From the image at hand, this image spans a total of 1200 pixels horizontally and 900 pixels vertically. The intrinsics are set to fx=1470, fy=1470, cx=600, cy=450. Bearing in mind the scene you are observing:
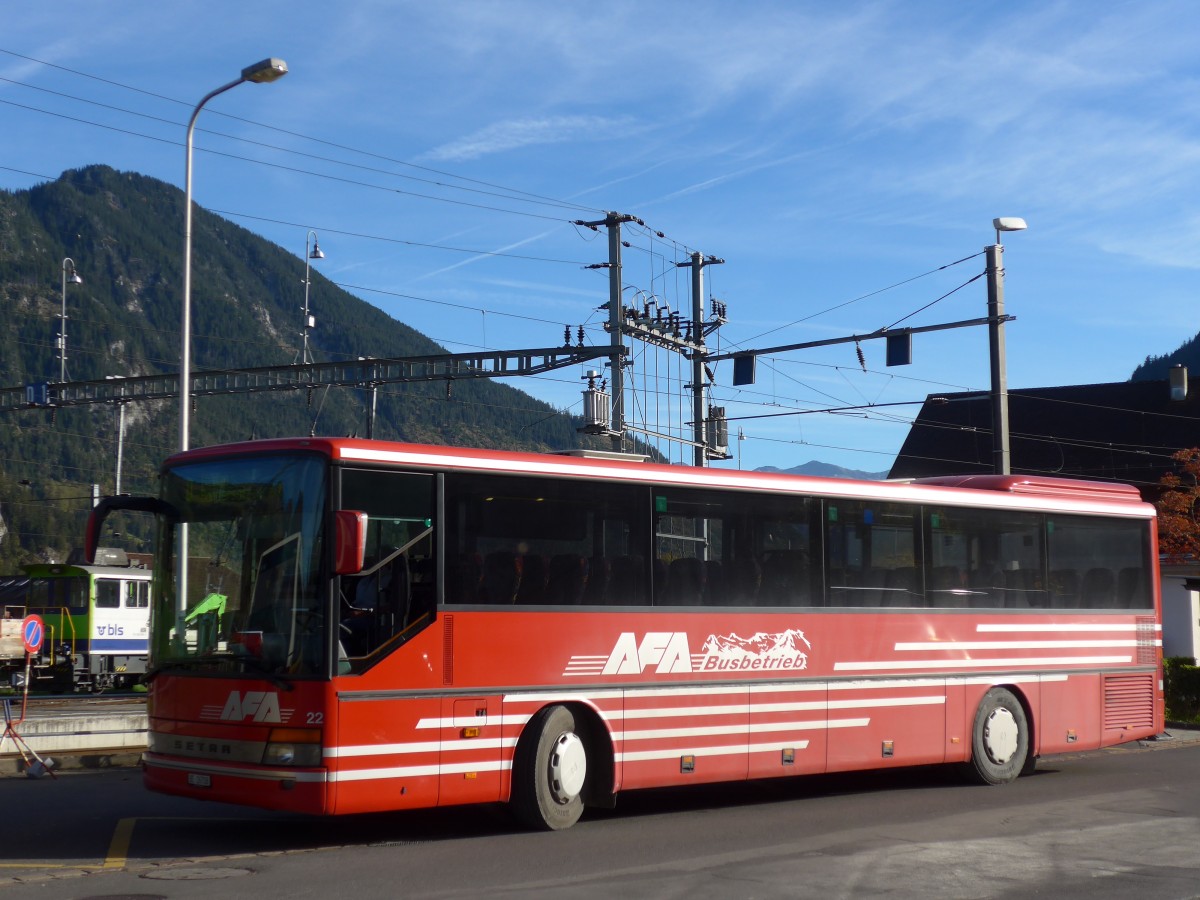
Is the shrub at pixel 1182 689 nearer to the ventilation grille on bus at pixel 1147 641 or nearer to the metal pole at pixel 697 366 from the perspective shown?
the ventilation grille on bus at pixel 1147 641

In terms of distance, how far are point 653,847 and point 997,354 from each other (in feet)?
55.0

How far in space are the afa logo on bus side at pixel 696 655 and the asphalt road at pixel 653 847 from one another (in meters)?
1.31

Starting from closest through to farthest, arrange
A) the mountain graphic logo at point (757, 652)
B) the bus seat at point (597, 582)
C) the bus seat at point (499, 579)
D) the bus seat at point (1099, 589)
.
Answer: the bus seat at point (499, 579)
the bus seat at point (597, 582)
the mountain graphic logo at point (757, 652)
the bus seat at point (1099, 589)

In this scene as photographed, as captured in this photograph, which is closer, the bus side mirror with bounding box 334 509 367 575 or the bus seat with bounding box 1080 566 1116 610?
the bus side mirror with bounding box 334 509 367 575

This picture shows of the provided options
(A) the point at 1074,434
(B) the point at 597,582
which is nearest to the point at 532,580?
(B) the point at 597,582

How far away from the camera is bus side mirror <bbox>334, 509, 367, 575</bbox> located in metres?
10.4

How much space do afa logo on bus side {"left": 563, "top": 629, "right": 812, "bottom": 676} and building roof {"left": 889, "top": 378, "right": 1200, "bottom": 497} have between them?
182 feet

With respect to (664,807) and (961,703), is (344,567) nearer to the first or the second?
(664,807)

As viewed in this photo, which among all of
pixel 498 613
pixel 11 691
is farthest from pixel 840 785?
pixel 11 691

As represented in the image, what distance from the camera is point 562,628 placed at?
12117 millimetres

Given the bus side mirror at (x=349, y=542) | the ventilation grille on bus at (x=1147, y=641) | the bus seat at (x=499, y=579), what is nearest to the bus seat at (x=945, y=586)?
the ventilation grille on bus at (x=1147, y=641)

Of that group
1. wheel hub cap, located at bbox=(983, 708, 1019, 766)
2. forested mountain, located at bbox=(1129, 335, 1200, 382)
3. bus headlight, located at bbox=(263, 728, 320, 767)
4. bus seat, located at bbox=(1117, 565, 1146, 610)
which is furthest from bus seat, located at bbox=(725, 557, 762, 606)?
forested mountain, located at bbox=(1129, 335, 1200, 382)

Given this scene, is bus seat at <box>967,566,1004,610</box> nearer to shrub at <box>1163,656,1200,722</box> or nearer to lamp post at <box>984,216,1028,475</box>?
lamp post at <box>984,216,1028,475</box>

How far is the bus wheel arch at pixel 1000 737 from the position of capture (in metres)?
15.8
